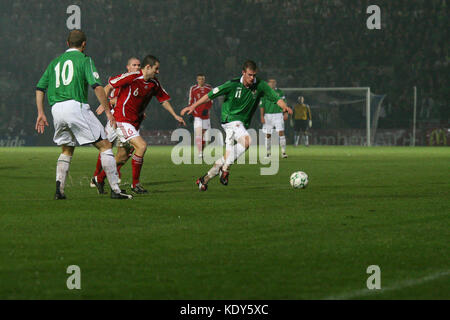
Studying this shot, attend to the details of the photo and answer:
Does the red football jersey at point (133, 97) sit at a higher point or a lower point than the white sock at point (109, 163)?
higher

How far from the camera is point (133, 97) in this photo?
1170cm

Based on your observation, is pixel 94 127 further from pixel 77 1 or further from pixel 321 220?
pixel 77 1

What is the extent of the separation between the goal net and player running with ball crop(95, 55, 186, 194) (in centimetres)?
2641

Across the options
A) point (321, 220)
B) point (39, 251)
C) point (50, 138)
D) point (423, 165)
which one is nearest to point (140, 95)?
point (321, 220)

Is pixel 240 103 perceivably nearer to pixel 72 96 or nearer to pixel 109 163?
pixel 109 163

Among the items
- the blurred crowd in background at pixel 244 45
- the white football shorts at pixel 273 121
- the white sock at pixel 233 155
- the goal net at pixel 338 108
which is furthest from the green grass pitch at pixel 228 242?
the blurred crowd in background at pixel 244 45

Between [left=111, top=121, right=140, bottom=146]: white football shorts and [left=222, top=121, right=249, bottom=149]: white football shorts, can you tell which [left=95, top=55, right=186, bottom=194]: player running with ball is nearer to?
[left=111, top=121, right=140, bottom=146]: white football shorts

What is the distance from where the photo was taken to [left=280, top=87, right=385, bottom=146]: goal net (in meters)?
38.1

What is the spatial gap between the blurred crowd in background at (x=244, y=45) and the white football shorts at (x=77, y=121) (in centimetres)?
3020

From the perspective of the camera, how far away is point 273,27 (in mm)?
43219

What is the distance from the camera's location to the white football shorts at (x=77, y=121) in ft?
31.4

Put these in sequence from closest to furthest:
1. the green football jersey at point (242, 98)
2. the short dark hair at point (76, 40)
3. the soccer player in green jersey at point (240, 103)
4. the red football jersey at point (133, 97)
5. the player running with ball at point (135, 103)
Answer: the short dark hair at point (76, 40) → the player running with ball at point (135, 103) → the red football jersey at point (133, 97) → the soccer player in green jersey at point (240, 103) → the green football jersey at point (242, 98)

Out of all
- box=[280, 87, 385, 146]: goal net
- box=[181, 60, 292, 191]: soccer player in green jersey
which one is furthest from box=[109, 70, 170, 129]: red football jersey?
box=[280, 87, 385, 146]: goal net

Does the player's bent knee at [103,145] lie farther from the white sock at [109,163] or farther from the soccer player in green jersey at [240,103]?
the soccer player in green jersey at [240,103]
